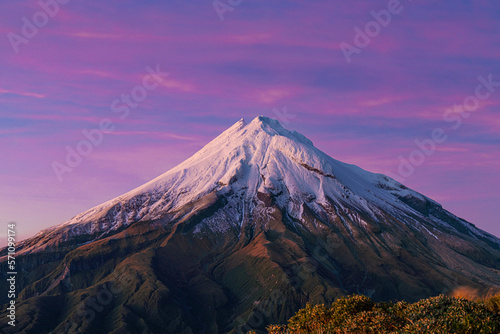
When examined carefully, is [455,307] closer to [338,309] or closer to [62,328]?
[338,309]

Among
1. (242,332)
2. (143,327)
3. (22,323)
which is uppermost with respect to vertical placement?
(22,323)

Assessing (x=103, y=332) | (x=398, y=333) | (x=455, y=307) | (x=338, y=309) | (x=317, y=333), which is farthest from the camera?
(x=103, y=332)

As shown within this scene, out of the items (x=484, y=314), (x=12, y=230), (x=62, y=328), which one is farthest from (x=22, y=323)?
(x=484, y=314)

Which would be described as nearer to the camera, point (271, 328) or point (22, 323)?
point (271, 328)

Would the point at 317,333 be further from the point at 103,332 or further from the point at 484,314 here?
the point at 103,332

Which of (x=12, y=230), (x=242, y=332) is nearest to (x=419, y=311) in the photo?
(x=12, y=230)

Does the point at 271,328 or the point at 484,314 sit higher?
the point at 271,328

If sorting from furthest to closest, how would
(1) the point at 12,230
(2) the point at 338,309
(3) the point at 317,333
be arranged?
1. (1) the point at 12,230
2. (2) the point at 338,309
3. (3) the point at 317,333
